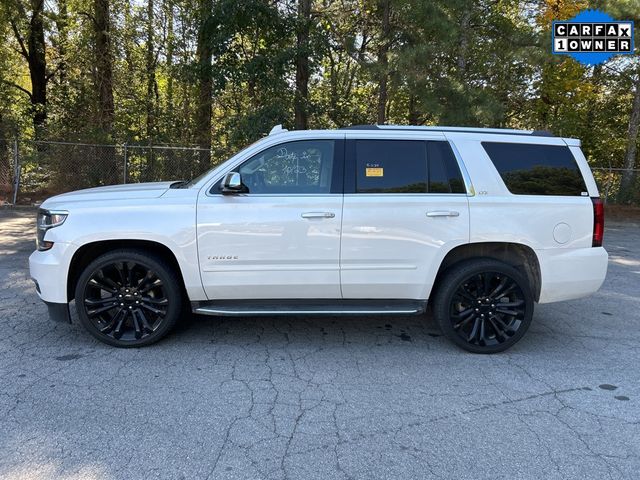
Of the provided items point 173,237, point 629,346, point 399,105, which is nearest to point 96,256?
point 173,237

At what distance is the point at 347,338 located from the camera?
4.71 m

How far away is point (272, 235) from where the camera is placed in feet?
13.6

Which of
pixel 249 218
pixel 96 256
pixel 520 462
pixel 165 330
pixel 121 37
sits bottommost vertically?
pixel 520 462

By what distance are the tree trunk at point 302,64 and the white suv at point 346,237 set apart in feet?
29.2

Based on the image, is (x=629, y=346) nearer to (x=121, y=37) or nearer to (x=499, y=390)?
(x=499, y=390)

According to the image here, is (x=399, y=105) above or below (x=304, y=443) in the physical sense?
above

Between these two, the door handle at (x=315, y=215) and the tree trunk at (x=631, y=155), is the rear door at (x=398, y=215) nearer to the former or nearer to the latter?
the door handle at (x=315, y=215)

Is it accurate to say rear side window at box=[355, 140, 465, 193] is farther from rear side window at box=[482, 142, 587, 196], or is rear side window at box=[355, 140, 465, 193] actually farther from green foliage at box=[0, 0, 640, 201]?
green foliage at box=[0, 0, 640, 201]

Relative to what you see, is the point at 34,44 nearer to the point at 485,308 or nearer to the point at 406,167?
the point at 406,167

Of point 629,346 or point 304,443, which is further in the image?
point 629,346

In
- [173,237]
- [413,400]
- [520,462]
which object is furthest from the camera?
[173,237]

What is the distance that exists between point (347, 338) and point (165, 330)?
169 centimetres

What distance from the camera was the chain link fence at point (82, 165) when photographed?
527 inches

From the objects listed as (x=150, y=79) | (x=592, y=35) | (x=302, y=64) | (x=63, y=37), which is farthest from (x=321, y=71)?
(x=63, y=37)
